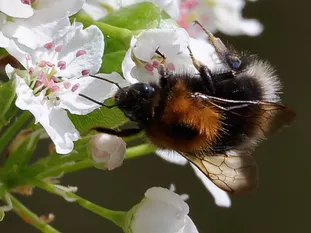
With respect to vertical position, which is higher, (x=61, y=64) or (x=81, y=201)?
(x=61, y=64)

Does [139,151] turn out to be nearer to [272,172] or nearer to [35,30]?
[35,30]

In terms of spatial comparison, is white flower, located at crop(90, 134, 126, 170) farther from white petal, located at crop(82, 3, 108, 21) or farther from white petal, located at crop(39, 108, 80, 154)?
white petal, located at crop(82, 3, 108, 21)

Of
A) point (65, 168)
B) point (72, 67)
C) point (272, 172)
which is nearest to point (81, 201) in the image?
point (65, 168)

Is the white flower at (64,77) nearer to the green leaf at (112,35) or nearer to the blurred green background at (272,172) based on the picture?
the green leaf at (112,35)

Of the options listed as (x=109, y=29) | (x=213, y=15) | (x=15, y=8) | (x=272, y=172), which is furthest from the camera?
(x=272, y=172)

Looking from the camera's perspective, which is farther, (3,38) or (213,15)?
(213,15)

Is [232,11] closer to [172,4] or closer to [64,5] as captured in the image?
[172,4]

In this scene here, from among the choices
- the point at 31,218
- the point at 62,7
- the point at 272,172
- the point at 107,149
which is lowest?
the point at 272,172

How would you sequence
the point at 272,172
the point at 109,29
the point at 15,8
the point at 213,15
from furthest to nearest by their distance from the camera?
the point at 272,172 → the point at 213,15 → the point at 109,29 → the point at 15,8
